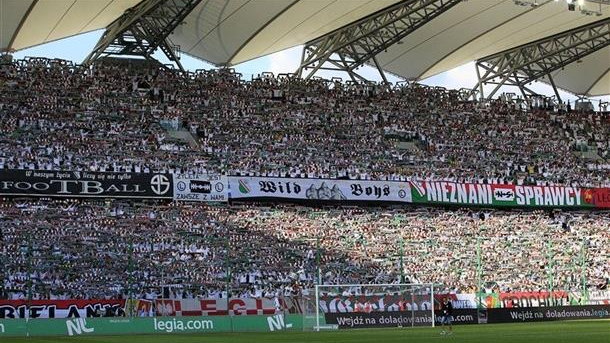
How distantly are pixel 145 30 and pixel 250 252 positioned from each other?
14962 mm

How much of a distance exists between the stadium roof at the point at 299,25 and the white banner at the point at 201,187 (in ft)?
28.2

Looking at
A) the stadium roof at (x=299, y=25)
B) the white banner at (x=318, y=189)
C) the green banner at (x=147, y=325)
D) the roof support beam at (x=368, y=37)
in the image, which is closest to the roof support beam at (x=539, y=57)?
the stadium roof at (x=299, y=25)

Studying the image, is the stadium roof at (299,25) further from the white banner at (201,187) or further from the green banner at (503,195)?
the green banner at (503,195)

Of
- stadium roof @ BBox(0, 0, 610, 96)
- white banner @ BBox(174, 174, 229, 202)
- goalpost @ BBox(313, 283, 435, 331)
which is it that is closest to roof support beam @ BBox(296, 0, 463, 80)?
stadium roof @ BBox(0, 0, 610, 96)

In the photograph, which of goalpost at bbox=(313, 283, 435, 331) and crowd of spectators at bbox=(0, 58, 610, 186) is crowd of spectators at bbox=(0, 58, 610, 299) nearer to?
crowd of spectators at bbox=(0, 58, 610, 186)

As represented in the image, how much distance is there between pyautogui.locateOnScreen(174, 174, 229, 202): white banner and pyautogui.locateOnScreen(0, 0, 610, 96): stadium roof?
28.2 ft

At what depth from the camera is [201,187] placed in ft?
169

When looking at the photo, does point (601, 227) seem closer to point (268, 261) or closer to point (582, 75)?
point (582, 75)

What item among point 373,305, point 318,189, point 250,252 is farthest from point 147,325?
point 318,189

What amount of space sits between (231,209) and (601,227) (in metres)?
21.7

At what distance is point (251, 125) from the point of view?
56.9 meters

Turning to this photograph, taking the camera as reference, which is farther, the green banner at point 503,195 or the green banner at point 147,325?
the green banner at point 503,195

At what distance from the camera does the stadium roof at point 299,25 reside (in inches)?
2064

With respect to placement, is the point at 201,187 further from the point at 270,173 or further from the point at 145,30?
the point at 145,30
